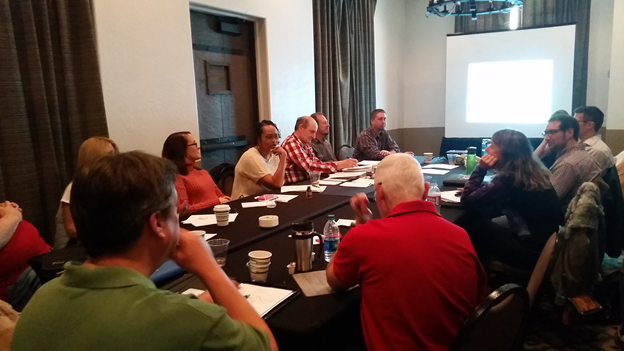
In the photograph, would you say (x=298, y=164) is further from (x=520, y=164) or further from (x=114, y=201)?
(x=114, y=201)

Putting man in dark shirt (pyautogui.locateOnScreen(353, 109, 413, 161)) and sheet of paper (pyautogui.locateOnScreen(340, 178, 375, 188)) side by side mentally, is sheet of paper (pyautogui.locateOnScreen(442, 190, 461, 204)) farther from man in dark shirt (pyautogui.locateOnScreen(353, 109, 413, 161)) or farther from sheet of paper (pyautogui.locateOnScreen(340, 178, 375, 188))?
man in dark shirt (pyautogui.locateOnScreen(353, 109, 413, 161))

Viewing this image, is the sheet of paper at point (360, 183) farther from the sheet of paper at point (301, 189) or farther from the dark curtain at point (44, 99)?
the dark curtain at point (44, 99)

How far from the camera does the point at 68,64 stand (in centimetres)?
293

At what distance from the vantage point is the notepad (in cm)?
139

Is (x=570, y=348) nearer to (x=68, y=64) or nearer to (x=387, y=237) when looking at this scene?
(x=387, y=237)

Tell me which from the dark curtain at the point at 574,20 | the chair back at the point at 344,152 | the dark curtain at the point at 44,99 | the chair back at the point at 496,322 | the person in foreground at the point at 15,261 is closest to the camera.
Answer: the chair back at the point at 496,322

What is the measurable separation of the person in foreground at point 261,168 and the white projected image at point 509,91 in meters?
4.01

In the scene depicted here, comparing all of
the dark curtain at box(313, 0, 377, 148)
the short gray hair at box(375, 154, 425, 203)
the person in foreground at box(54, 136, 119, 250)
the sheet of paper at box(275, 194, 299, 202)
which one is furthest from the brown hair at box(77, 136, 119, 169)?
the dark curtain at box(313, 0, 377, 148)

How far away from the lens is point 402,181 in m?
1.53

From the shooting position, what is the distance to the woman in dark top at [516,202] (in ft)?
7.91

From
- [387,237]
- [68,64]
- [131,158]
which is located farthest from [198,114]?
[131,158]

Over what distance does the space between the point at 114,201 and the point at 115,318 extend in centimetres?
20

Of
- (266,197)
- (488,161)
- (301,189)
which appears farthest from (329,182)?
(488,161)

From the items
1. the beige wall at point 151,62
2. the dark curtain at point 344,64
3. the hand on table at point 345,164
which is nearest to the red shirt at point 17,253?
the beige wall at point 151,62
